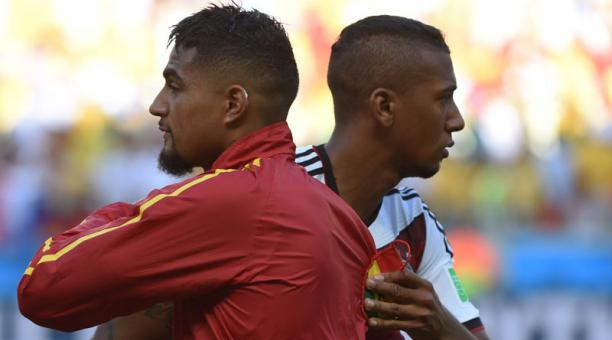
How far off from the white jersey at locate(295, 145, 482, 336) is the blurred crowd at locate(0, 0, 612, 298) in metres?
5.49

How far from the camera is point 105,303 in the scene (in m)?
2.32

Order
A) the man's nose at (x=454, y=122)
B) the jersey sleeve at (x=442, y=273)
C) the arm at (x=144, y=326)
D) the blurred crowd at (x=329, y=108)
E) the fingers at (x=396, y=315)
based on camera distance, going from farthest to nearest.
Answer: the blurred crowd at (x=329, y=108) → the jersey sleeve at (x=442, y=273) → the man's nose at (x=454, y=122) → the arm at (x=144, y=326) → the fingers at (x=396, y=315)

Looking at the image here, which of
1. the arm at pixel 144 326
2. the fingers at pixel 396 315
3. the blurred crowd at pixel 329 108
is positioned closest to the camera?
the fingers at pixel 396 315

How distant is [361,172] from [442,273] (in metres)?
0.40

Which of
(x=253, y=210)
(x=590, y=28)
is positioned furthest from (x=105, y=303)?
(x=590, y=28)

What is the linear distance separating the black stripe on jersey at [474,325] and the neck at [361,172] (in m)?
0.43

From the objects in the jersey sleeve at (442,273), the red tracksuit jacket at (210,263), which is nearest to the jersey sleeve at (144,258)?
the red tracksuit jacket at (210,263)

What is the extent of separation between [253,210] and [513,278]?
7298 mm

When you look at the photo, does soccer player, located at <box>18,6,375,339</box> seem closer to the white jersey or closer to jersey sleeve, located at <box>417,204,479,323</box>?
the white jersey

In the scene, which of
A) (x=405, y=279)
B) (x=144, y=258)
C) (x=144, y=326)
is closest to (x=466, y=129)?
(x=144, y=326)

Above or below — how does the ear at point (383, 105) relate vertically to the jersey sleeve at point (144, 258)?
above

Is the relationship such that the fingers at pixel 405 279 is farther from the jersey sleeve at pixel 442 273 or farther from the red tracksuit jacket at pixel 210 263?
the jersey sleeve at pixel 442 273

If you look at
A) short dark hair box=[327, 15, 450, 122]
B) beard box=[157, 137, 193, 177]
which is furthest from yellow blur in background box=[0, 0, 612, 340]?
beard box=[157, 137, 193, 177]

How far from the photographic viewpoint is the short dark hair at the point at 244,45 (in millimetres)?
2514
